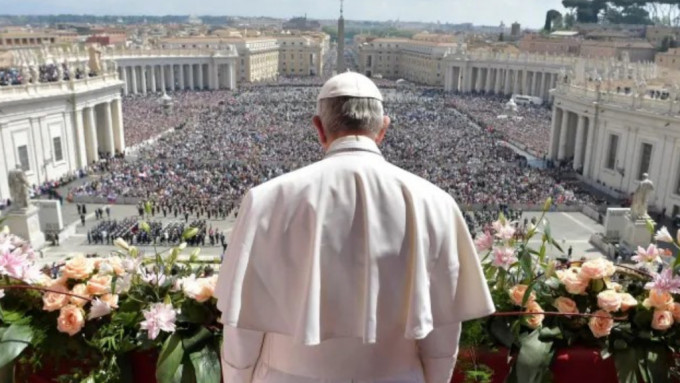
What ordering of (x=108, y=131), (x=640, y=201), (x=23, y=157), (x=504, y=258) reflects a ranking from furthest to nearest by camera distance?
1. (x=108, y=131)
2. (x=23, y=157)
3. (x=640, y=201)
4. (x=504, y=258)

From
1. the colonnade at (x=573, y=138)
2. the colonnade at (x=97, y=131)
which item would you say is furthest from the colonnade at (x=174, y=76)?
the colonnade at (x=573, y=138)

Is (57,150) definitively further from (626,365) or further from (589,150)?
(626,365)

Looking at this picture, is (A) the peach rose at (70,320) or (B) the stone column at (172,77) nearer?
(A) the peach rose at (70,320)

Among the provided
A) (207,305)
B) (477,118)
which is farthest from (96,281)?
(477,118)

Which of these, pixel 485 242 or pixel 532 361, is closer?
pixel 532 361

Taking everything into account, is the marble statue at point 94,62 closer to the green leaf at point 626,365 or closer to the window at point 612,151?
the window at point 612,151

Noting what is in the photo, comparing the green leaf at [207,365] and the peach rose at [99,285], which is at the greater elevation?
the peach rose at [99,285]

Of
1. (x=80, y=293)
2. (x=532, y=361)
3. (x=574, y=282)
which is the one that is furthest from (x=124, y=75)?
(x=532, y=361)

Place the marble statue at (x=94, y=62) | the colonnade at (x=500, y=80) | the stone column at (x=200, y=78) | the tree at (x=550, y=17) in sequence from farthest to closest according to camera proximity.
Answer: the tree at (x=550, y=17), the stone column at (x=200, y=78), the colonnade at (x=500, y=80), the marble statue at (x=94, y=62)
